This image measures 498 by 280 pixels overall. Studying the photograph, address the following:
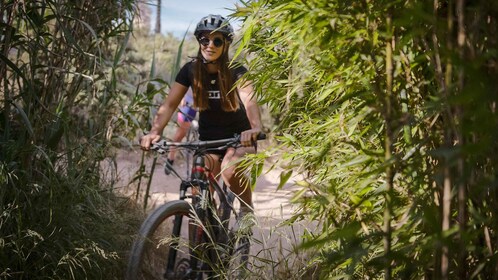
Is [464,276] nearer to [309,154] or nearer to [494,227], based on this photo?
[494,227]

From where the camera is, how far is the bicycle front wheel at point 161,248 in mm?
3160

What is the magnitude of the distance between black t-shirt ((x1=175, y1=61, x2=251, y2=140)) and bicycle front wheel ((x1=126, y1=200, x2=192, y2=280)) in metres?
0.70

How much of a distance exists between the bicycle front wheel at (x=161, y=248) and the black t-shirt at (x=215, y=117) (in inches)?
27.4

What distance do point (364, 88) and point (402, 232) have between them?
408 mm

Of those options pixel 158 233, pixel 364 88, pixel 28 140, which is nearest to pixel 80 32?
pixel 28 140

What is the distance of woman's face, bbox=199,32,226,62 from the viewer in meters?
3.88

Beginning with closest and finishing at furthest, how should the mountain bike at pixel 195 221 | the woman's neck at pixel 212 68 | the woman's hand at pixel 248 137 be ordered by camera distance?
the mountain bike at pixel 195 221, the woman's hand at pixel 248 137, the woman's neck at pixel 212 68

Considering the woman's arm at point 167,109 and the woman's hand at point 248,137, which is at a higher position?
the woman's arm at point 167,109

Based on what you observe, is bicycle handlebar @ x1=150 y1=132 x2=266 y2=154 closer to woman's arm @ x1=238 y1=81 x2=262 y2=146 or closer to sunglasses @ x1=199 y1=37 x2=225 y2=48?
woman's arm @ x1=238 y1=81 x2=262 y2=146

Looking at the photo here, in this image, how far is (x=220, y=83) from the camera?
3.91 m

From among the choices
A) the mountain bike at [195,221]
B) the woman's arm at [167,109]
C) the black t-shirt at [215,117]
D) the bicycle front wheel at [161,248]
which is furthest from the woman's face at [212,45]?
the bicycle front wheel at [161,248]

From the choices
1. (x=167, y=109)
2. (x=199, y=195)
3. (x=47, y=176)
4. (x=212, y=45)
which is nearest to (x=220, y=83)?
(x=212, y=45)

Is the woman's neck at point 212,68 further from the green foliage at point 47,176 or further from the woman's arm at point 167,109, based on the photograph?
the green foliage at point 47,176

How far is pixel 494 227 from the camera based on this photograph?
1.61 m
